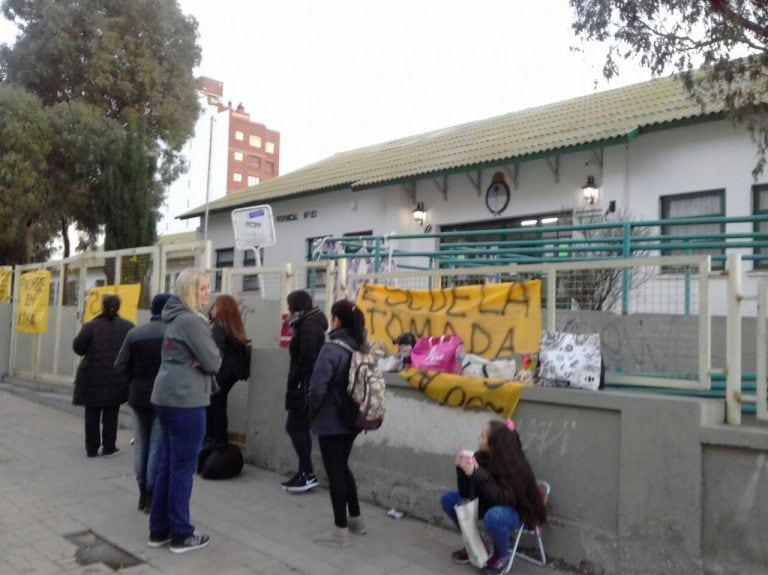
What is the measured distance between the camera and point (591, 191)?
11664 millimetres

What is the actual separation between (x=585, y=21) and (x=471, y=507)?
5782 mm

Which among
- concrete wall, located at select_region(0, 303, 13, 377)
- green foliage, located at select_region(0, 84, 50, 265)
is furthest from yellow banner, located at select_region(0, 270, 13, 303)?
green foliage, located at select_region(0, 84, 50, 265)

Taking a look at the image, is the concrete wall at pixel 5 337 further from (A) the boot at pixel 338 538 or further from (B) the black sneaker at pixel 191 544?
(A) the boot at pixel 338 538

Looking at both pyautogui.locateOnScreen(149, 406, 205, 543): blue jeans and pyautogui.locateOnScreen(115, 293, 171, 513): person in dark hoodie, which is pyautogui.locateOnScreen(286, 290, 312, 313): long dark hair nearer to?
pyautogui.locateOnScreen(115, 293, 171, 513): person in dark hoodie

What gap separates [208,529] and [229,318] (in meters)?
2.12

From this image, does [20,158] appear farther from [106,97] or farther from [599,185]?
[599,185]

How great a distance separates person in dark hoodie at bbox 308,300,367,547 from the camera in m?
4.66

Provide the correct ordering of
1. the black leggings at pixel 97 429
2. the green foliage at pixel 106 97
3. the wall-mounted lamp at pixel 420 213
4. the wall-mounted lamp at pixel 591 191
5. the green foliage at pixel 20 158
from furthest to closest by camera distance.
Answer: the green foliage at pixel 106 97, the green foliage at pixel 20 158, the wall-mounted lamp at pixel 420 213, the wall-mounted lamp at pixel 591 191, the black leggings at pixel 97 429

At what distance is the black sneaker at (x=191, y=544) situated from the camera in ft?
15.5

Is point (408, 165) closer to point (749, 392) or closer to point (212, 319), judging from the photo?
point (212, 319)

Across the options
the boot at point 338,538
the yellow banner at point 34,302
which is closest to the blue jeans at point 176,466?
the boot at point 338,538

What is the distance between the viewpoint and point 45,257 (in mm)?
22047

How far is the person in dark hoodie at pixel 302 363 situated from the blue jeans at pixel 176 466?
1385 mm

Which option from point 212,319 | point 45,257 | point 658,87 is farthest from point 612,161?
point 45,257
